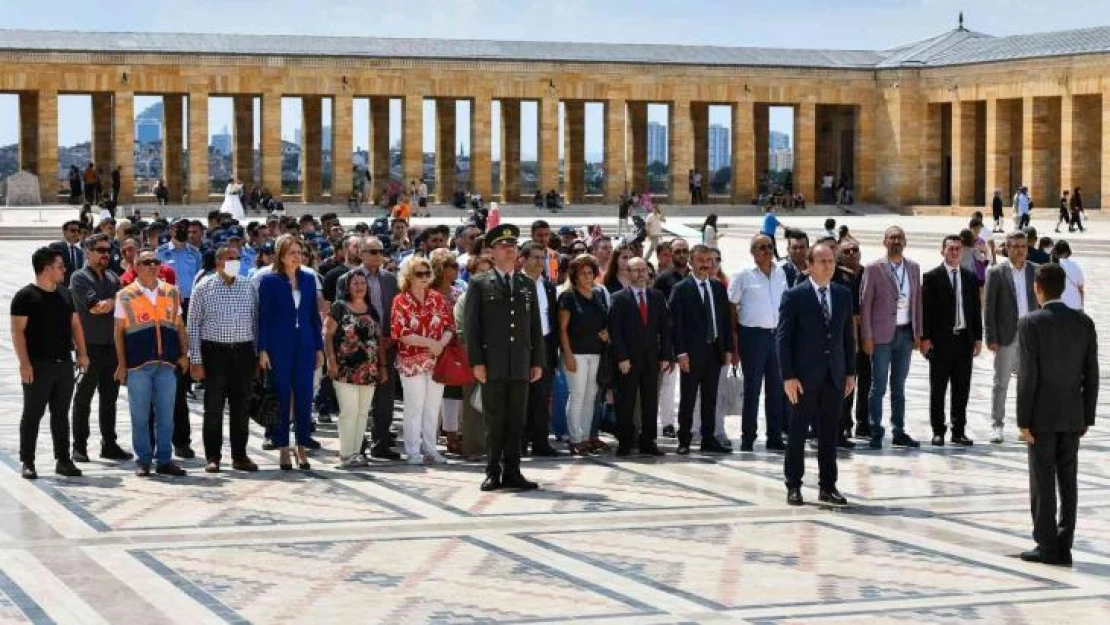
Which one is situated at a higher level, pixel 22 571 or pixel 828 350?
pixel 828 350

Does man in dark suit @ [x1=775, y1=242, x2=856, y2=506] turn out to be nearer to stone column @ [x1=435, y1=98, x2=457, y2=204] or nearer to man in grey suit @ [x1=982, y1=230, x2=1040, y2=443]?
man in grey suit @ [x1=982, y1=230, x2=1040, y2=443]

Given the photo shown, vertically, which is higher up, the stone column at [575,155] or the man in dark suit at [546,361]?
the stone column at [575,155]

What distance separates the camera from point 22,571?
9867 millimetres

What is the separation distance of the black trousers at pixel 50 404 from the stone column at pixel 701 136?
50.7 meters

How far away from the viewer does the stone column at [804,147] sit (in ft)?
203

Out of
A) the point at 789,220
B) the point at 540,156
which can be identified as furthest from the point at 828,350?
the point at 540,156

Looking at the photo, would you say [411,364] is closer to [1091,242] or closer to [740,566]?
[740,566]

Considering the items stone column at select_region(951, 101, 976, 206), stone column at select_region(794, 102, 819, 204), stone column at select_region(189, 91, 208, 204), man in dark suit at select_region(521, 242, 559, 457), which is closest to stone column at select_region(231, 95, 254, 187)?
stone column at select_region(189, 91, 208, 204)

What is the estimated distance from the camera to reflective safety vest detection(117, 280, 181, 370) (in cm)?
1313

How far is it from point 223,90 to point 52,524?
4585 cm

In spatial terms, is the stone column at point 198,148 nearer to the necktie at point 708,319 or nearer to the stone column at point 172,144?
the stone column at point 172,144

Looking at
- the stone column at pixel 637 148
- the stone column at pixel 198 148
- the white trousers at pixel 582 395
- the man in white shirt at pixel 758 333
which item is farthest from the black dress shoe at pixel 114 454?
the stone column at pixel 637 148

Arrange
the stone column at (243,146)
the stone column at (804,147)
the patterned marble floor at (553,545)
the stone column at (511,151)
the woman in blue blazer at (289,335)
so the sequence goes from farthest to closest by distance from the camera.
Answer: the stone column at (804,147) < the stone column at (511,151) < the stone column at (243,146) < the woman in blue blazer at (289,335) < the patterned marble floor at (553,545)

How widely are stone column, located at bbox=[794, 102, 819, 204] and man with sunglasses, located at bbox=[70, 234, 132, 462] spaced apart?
48.9 meters
